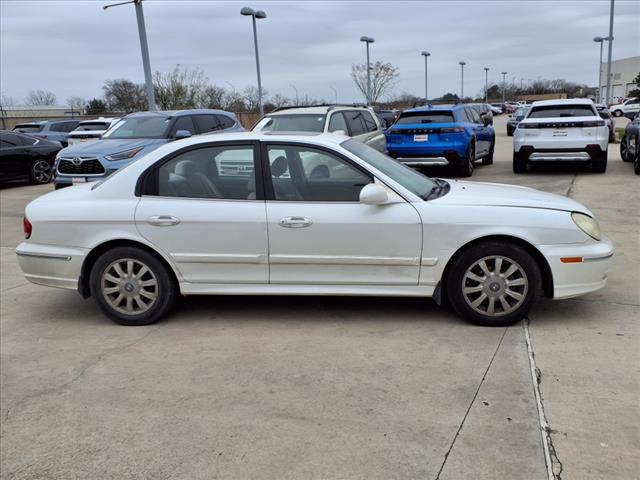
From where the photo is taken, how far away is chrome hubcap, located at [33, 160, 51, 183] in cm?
1488

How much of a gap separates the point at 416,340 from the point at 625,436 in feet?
5.21

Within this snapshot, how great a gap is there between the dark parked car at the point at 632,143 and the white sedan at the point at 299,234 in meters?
9.11

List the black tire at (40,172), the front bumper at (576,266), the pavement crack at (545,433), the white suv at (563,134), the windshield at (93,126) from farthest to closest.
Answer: the windshield at (93,126) → the black tire at (40,172) → the white suv at (563,134) → the front bumper at (576,266) → the pavement crack at (545,433)

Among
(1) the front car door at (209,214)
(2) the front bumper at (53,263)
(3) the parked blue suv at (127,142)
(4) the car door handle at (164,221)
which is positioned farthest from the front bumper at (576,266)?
(3) the parked blue suv at (127,142)

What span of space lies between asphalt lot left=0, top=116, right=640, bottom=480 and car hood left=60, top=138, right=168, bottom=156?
226 inches

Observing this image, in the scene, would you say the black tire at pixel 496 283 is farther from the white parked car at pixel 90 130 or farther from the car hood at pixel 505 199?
the white parked car at pixel 90 130

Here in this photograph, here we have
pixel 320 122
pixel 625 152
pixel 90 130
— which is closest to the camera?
pixel 320 122

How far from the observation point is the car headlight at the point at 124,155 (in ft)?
34.5

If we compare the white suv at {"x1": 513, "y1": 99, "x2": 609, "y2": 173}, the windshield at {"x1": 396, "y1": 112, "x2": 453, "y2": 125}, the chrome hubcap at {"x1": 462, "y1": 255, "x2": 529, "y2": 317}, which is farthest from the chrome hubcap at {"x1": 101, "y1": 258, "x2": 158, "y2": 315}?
the white suv at {"x1": 513, "y1": 99, "x2": 609, "y2": 173}

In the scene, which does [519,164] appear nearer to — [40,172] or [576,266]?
[576,266]

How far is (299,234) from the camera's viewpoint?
4.54m

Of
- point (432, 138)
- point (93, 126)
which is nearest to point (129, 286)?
point (432, 138)

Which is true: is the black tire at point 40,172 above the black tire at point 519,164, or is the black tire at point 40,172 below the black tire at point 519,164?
above

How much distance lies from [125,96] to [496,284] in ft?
149
